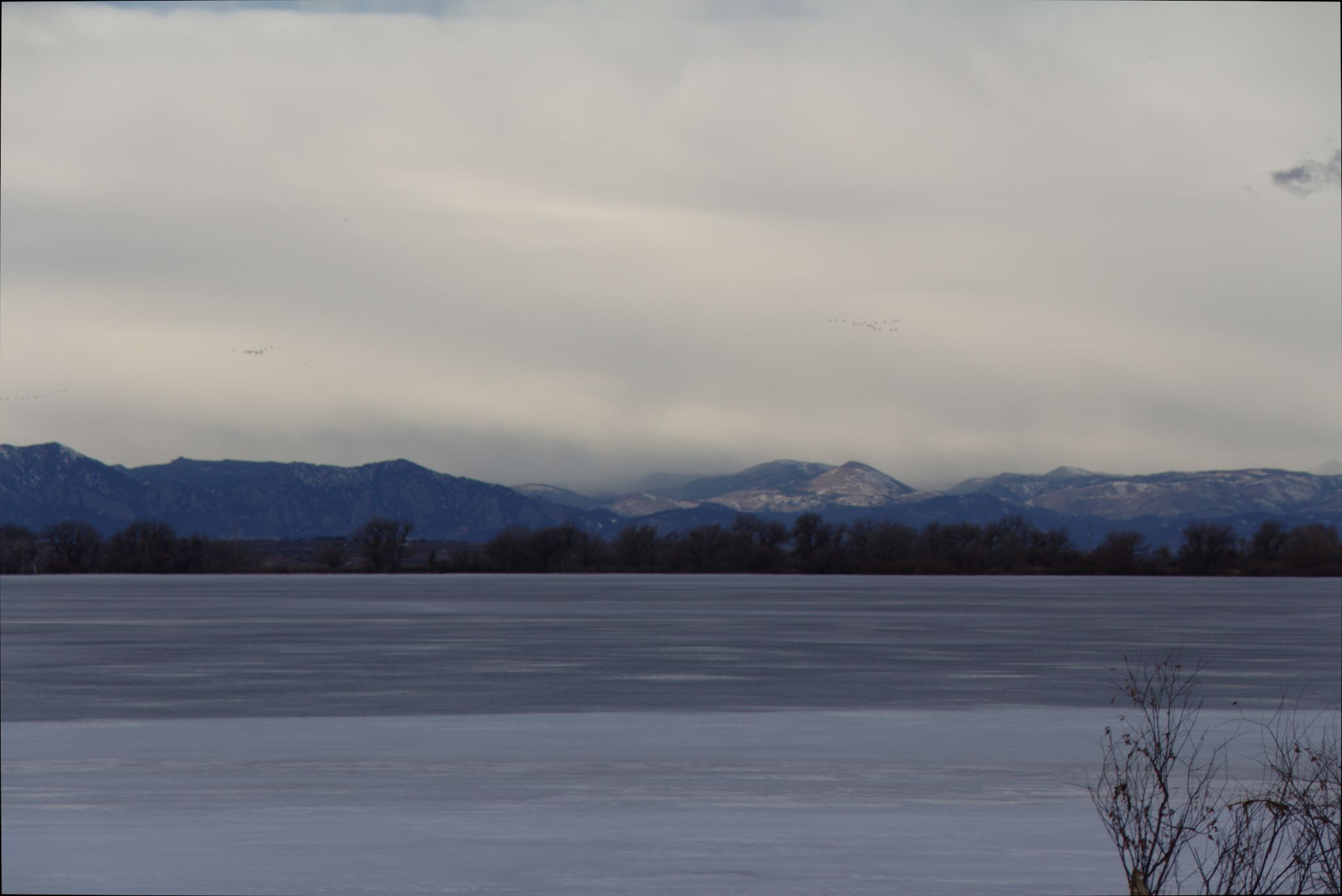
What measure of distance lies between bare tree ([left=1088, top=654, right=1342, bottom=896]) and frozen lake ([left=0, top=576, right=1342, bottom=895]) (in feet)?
2.50

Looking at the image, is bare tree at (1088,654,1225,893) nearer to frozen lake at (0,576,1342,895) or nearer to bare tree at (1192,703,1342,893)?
bare tree at (1192,703,1342,893)

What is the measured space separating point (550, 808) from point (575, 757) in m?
4.35

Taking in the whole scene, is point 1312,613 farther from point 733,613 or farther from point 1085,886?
point 1085,886

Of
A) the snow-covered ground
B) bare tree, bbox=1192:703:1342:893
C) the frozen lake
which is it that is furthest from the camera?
the frozen lake

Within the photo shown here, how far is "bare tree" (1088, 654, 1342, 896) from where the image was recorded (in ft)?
30.0

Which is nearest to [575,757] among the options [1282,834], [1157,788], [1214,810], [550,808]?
[550,808]

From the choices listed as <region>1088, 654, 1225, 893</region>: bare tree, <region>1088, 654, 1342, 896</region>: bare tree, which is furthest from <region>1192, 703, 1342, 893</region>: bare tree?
<region>1088, 654, 1225, 893</region>: bare tree

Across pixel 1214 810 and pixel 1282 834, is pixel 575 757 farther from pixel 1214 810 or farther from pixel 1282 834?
pixel 1214 810

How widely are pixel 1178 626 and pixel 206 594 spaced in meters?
70.7

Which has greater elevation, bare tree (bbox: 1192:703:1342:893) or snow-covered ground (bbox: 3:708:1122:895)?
bare tree (bbox: 1192:703:1342:893)

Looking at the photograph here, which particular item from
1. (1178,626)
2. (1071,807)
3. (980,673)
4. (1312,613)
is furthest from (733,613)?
(1071,807)

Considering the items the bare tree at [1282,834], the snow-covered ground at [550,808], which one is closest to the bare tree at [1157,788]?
the bare tree at [1282,834]

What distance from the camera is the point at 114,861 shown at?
1201 centimetres

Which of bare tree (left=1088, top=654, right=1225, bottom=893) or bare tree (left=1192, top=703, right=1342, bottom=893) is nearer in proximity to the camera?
bare tree (left=1192, top=703, right=1342, bottom=893)
